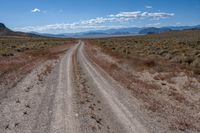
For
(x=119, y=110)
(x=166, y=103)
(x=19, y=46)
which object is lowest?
(x=19, y=46)

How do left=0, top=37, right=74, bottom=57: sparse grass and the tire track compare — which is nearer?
the tire track

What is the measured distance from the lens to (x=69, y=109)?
10.6 meters

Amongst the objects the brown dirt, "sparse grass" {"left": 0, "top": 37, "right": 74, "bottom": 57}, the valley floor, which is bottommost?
"sparse grass" {"left": 0, "top": 37, "right": 74, "bottom": 57}

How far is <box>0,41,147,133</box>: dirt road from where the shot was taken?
28.1 ft

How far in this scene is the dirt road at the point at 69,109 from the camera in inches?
337

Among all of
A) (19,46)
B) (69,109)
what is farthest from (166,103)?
(19,46)

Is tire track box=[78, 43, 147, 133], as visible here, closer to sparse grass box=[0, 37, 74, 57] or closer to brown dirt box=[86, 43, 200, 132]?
brown dirt box=[86, 43, 200, 132]

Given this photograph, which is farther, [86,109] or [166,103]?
[166,103]

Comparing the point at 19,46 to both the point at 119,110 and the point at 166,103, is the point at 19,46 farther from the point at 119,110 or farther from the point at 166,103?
the point at 119,110

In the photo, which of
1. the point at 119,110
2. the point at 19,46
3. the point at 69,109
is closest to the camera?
the point at 119,110

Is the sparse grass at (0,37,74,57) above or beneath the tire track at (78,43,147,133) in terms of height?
beneath

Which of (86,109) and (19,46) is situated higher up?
(86,109)

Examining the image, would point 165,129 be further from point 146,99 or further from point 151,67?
point 151,67

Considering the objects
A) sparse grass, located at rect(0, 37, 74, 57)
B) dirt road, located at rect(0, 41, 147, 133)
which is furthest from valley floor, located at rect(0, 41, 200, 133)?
sparse grass, located at rect(0, 37, 74, 57)
